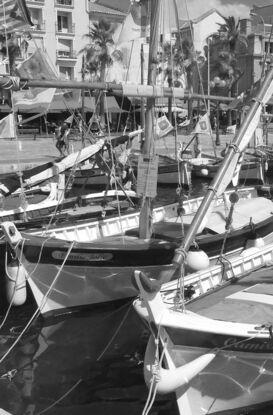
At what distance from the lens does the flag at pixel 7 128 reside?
15875 mm

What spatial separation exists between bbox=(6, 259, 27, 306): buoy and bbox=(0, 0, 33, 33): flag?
6972mm

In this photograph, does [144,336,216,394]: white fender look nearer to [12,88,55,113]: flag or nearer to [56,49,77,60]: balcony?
[12,88,55,113]: flag

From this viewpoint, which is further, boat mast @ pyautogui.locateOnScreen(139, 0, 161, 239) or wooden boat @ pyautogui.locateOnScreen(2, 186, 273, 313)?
boat mast @ pyautogui.locateOnScreen(139, 0, 161, 239)

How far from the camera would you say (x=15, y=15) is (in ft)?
49.0

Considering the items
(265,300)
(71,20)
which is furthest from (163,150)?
(71,20)

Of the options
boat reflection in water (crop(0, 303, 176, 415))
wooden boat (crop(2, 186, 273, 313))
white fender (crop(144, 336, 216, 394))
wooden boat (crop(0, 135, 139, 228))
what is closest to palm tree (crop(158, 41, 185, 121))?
wooden boat (crop(0, 135, 139, 228))

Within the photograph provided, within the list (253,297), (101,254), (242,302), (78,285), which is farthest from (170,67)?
(242,302)

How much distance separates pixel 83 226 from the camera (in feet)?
47.2

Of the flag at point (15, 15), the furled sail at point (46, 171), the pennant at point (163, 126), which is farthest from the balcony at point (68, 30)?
the flag at point (15, 15)

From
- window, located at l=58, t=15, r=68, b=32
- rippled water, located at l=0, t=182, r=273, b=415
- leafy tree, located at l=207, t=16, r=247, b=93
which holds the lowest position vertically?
rippled water, located at l=0, t=182, r=273, b=415

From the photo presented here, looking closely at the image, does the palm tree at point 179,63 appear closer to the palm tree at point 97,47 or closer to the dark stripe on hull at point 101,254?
the dark stripe on hull at point 101,254

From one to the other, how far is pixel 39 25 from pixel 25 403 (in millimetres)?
66654

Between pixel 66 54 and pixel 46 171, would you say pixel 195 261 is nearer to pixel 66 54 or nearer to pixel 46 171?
pixel 46 171

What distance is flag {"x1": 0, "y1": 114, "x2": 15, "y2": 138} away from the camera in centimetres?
1588
